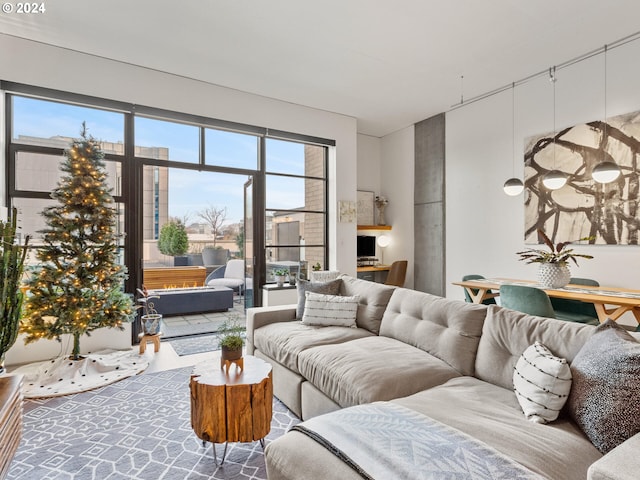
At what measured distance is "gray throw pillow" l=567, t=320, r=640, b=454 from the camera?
1.27 metres

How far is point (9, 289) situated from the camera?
236 centimetres

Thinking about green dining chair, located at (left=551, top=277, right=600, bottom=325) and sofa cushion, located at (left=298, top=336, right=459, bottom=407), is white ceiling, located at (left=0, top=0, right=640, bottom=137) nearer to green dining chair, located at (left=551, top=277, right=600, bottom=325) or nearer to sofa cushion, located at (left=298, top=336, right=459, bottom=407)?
green dining chair, located at (left=551, top=277, right=600, bottom=325)

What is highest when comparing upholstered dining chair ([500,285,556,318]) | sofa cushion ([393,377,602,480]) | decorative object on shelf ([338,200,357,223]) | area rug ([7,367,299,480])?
decorative object on shelf ([338,200,357,223])

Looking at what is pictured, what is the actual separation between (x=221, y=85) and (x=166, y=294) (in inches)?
126

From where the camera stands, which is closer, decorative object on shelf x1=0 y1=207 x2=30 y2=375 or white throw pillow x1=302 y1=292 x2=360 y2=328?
decorative object on shelf x1=0 y1=207 x2=30 y2=375

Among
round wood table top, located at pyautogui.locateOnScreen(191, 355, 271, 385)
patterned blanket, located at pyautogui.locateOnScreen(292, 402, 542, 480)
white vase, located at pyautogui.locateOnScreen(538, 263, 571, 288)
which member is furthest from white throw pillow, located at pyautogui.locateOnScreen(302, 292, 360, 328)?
white vase, located at pyautogui.locateOnScreen(538, 263, 571, 288)

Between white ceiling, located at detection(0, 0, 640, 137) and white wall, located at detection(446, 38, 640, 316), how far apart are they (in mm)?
291

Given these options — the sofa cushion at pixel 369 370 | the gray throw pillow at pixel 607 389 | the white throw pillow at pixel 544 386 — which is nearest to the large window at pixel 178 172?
the sofa cushion at pixel 369 370

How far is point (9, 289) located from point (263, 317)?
1.88 metres

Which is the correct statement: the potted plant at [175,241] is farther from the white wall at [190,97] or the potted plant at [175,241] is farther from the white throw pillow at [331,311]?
the white throw pillow at [331,311]

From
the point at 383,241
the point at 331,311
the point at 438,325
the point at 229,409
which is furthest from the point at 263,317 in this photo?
the point at 383,241

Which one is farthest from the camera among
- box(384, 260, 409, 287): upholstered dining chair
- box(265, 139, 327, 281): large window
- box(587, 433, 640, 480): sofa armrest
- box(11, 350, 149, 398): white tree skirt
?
box(384, 260, 409, 287): upholstered dining chair

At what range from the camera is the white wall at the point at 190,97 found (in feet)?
11.9

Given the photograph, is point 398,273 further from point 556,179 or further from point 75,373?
point 75,373
